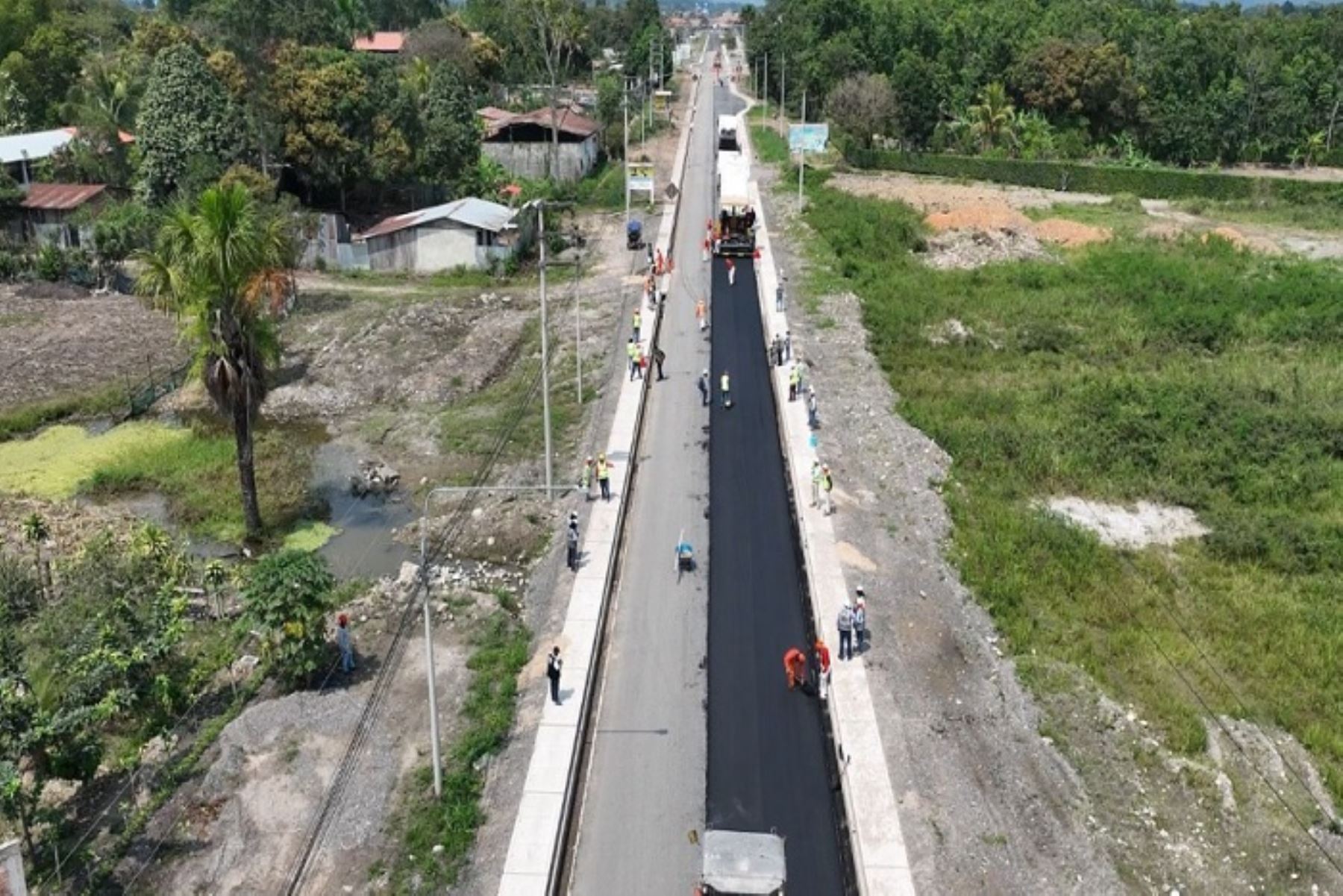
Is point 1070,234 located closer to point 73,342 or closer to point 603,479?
point 603,479

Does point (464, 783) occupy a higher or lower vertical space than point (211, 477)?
lower

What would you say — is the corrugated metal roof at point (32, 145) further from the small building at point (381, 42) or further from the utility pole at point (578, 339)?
the small building at point (381, 42)

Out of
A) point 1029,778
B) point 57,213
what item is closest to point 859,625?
point 1029,778

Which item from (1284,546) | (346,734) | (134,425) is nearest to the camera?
(346,734)

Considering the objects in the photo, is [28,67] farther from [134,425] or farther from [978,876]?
[978,876]

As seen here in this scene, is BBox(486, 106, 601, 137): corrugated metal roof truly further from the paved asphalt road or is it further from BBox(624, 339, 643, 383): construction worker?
the paved asphalt road

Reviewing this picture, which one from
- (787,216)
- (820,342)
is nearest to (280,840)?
(820,342)
